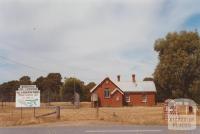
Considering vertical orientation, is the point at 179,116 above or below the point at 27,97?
below

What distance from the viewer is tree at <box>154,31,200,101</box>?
56.8m

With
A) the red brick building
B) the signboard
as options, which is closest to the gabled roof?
A: the red brick building

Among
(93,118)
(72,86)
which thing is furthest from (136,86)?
(93,118)

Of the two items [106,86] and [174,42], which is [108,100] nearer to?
[106,86]

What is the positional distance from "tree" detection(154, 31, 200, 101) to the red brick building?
27.4 m

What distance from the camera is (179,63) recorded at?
5700 centimetres

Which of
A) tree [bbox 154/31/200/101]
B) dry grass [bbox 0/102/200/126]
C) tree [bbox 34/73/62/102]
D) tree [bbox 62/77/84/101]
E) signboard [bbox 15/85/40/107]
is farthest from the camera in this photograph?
tree [bbox 34/73/62/102]

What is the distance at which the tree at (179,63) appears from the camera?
56.8 meters

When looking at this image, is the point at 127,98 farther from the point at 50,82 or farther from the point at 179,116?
the point at 50,82

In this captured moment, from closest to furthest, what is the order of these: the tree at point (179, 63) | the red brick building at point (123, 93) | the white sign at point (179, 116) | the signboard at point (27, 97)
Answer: the white sign at point (179, 116) < the signboard at point (27, 97) < the tree at point (179, 63) < the red brick building at point (123, 93)

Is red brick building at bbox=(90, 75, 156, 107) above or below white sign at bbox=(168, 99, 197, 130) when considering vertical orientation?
above

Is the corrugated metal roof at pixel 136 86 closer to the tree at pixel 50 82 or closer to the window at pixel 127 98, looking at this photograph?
the window at pixel 127 98

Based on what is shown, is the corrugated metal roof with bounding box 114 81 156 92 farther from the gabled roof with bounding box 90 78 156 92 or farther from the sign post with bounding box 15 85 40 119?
the sign post with bounding box 15 85 40 119

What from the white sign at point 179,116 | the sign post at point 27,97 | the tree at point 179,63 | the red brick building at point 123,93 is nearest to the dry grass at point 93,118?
the white sign at point 179,116
